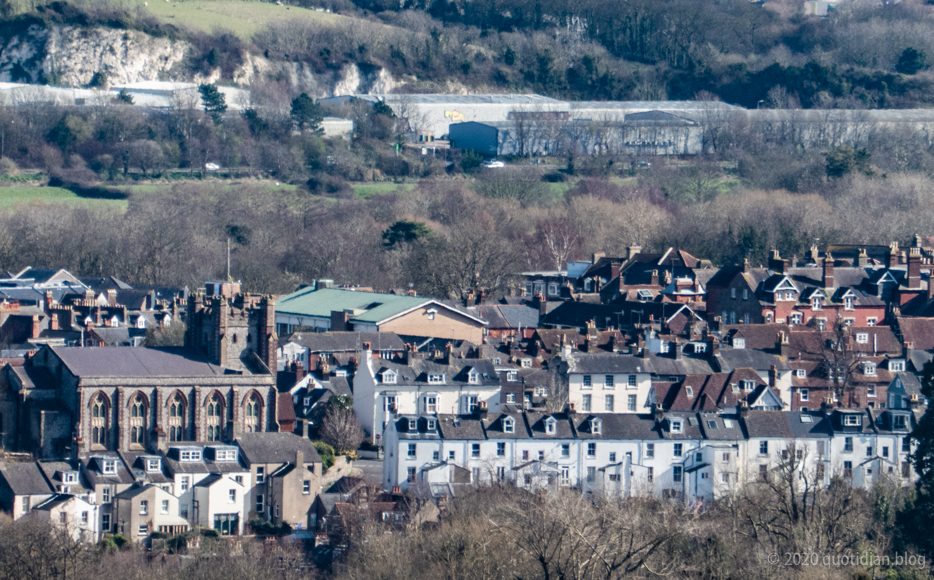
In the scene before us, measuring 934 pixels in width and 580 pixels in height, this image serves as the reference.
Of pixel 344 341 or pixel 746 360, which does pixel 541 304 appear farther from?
pixel 746 360

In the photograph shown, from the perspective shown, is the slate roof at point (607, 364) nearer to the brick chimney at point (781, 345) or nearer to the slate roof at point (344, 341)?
the brick chimney at point (781, 345)

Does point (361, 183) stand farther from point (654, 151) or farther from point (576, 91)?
point (576, 91)

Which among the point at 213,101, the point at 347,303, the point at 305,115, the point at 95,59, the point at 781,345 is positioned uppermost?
the point at 95,59

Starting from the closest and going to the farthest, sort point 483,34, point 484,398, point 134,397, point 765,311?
point 134,397
point 484,398
point 765,311
point 483,34

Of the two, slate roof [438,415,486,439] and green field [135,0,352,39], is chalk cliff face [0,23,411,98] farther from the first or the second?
slate roof [438,415,486,439]

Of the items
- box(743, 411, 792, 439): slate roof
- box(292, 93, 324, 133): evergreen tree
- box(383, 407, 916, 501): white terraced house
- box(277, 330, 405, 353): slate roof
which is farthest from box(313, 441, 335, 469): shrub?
box(292, 93, 324, 133): evergreen tree

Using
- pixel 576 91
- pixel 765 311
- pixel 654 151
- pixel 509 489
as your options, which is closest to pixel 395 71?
pixel 576 91

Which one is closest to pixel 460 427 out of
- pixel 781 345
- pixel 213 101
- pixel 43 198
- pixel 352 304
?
pixel 781 345
